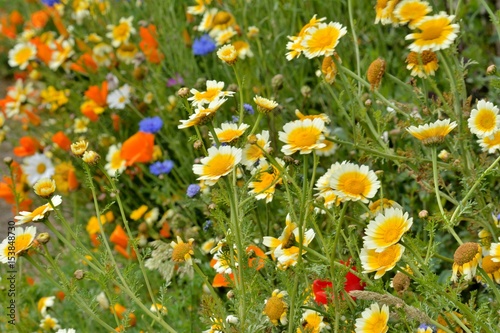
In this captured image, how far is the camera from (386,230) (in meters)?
1.19

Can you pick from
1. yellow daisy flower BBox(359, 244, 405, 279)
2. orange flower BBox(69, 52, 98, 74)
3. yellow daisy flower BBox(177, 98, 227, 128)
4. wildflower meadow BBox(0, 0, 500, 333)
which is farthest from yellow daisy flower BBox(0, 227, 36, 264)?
orange flower BBox(69, 52, 98, 74)

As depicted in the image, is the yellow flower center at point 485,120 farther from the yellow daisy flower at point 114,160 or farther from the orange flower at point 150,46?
Answer: the orange flower at point 150,46

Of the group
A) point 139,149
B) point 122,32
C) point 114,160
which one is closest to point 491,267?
point 139,149

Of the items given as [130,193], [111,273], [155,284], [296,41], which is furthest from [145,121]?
[111,273]

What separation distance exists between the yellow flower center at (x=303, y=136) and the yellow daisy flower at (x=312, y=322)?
33 centimetres

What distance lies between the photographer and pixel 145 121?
2748 millimetres

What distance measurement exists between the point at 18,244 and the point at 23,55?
2.21m

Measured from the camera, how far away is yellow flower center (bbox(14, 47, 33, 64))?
336 cm

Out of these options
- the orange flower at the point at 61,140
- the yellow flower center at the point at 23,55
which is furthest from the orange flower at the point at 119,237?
the yellow flower center at the point at 23,55

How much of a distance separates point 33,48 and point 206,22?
1.09m

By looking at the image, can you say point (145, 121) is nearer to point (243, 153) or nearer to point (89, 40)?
point (89, 40)

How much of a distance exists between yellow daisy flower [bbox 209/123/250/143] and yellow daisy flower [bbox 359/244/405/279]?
0.29 meters

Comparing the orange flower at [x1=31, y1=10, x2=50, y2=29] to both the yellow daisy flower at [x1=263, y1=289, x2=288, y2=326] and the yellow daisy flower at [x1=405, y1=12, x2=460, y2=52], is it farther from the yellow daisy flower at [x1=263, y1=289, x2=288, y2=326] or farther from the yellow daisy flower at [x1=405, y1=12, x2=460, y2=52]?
the yellow daisy flower at [x1=263, y1=289, x2=288, y2=326]

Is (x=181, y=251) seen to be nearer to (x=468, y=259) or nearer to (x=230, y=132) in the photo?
(x=230, y=132)
